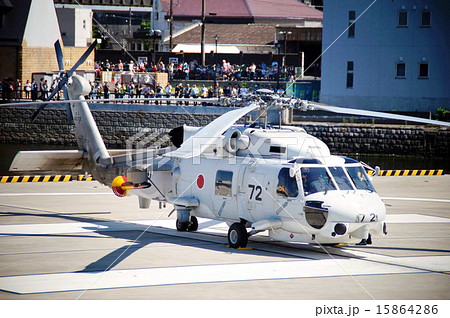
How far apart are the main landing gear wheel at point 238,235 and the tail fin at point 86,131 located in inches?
192

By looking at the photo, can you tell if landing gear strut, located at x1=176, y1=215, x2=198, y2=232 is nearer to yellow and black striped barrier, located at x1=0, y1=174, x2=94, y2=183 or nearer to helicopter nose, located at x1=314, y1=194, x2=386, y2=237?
helicopter nose, located at x1=314, y1=194, x2=386, y2=237

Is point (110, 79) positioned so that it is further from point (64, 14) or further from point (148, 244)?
point (148, 244)

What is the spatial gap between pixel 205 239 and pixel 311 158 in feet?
10.1

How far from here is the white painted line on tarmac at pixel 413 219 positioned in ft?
61.6

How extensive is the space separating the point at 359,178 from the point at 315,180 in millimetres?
902

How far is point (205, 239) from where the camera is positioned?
15.8 metres

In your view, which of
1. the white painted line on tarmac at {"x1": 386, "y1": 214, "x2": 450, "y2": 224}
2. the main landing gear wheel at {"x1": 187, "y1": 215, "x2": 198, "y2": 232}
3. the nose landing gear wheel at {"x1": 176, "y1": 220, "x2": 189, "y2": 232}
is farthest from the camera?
the white painted line on tarmac at {"x1": 386, "y1": 214, "x2": 450, "y2": 224}

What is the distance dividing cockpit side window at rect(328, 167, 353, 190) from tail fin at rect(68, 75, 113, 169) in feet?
21.2

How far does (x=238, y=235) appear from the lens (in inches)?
574

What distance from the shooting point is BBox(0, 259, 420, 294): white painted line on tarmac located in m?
11.7

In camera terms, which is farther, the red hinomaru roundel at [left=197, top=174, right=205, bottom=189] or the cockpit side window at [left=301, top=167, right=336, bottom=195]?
the red hinomaru roundel at [left=197, top=174, right=205, bottom=189]

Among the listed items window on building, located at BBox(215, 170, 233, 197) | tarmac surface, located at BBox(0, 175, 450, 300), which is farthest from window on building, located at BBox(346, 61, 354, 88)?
window on building, located at BBox(215, 170, 233, 197)

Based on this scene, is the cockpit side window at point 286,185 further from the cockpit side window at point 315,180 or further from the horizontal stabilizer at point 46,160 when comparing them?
the horizontal stabilizer at point 46,160

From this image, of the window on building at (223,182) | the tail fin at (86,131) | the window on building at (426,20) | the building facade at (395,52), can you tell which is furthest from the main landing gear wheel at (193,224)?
the window on building at (426,20)
